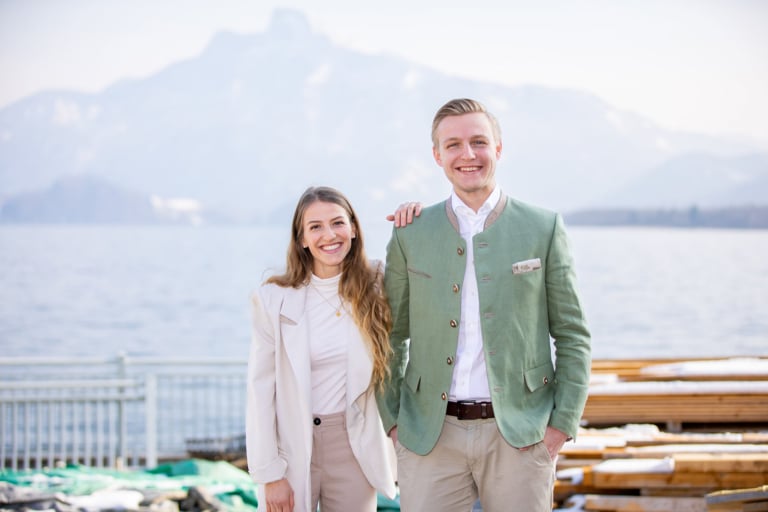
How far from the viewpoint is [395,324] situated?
277cm

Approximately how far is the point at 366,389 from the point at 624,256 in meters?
65.9

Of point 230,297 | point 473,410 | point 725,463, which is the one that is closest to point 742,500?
point 725,463

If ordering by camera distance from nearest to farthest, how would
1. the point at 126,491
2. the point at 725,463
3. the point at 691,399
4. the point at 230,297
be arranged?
Result: the point at 725,463 < the point at 126,491 < the point at 691,399 < the point at 230,297

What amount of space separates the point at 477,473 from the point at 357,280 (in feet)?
2.35

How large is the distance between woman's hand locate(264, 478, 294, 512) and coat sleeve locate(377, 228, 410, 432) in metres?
0.37

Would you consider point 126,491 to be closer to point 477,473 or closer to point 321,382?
point 321,382

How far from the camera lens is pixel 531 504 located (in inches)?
97.3

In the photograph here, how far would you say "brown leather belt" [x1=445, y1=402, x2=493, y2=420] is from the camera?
2508mm

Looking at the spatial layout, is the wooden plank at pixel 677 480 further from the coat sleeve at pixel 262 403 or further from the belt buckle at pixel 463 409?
the coat sleeve at pixel 262 403

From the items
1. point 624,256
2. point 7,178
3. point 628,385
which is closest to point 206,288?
point 624,256

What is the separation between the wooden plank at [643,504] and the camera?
3.82 meters

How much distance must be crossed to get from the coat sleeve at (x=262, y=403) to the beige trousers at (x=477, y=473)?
1.45ft

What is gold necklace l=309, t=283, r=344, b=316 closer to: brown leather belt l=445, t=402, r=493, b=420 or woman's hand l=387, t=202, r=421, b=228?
woman's hand l=387, t=202, r=421, b=228

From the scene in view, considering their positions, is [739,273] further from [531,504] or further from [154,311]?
[531,504]
